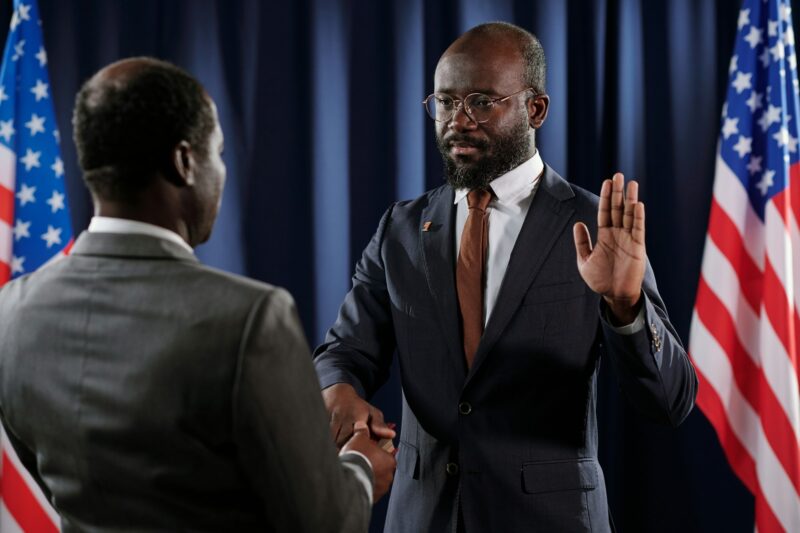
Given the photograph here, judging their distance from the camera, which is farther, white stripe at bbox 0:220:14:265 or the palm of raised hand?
white stripe at bbox 0:220:14:265

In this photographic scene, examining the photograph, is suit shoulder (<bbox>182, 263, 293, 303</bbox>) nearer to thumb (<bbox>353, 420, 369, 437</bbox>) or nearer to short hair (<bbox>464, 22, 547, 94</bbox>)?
thumb (<bbox>353, 420, 369, 437</bbox>)

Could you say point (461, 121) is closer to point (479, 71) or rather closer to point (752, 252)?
point (479, 71)

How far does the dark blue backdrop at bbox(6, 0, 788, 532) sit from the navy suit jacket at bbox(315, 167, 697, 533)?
1516 mm

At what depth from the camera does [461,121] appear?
6.56 feet

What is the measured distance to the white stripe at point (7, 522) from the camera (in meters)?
2.97

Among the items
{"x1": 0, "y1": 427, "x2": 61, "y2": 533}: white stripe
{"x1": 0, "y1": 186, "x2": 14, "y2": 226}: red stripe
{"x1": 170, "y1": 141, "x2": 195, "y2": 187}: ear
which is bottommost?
{"x1": 0, "y1": 427, "x2": 61, "y2": 533}: white stripe

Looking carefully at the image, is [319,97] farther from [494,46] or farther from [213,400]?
[213,400]

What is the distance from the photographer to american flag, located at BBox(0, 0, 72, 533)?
3.00 meters

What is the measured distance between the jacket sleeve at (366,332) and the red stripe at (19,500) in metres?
1.50

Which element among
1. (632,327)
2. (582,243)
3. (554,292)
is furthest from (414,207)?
(632,327)

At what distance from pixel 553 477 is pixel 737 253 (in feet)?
5.50

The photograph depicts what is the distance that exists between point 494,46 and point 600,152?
1516 mm

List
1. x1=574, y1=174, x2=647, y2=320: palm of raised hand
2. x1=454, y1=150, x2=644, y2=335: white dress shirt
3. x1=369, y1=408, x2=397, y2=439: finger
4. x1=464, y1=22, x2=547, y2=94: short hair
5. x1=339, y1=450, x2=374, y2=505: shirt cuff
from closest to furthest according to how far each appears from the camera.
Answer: x1=339, y1=450, x2=374, y2=505: shirt cuff < x1=369, y1=408, x2=397, y2=439: finger < x1=574, y1=174, x2=647, y2=320: palm of raised hand < x1=454, y1=150, x2=644, y2=335: white dress shirt < x1=464, y1=22, x2=547, y2=94: short hair

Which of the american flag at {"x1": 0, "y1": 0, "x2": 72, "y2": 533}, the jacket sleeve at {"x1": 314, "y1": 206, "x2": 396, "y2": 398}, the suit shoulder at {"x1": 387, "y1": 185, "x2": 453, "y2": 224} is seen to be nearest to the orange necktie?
the suit shoulder at {"x1": 387, "y1": 185, "x2": 453, "y2": 224}
